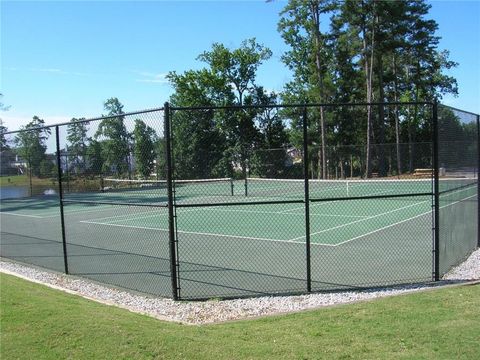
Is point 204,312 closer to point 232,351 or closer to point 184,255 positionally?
point 232,351

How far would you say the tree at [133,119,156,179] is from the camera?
307 inches

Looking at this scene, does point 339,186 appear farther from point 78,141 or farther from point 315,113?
point 315,113

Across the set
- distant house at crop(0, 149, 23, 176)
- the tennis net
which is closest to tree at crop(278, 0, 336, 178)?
the tennis net

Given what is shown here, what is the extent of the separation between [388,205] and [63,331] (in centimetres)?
1653

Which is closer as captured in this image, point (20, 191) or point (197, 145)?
point (197, 145)

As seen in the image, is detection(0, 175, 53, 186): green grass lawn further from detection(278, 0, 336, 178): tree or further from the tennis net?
detection(278, 0, 336, 178): tree

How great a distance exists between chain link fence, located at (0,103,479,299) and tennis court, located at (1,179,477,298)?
0.04m

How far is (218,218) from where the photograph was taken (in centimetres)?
1752

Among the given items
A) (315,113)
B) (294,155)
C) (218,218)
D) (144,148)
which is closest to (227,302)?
(144,148)

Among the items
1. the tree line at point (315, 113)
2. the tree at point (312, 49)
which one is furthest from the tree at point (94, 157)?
the tree at point (312, 49)

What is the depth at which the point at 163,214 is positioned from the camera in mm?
19359

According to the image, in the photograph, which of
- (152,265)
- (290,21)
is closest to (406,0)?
(290,21)

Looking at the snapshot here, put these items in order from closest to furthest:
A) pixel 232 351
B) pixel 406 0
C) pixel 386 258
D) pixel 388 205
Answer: pixel 232 351 → pixel 386 258 → pixel 388 205 → pixel 406 0

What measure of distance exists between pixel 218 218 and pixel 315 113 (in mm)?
30091
